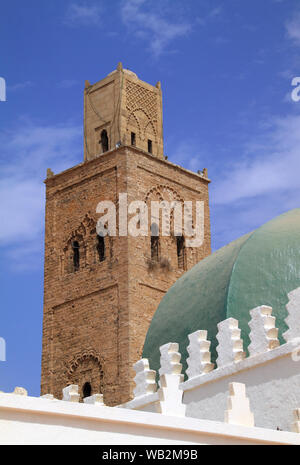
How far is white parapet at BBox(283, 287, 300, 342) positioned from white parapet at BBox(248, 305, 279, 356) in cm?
23

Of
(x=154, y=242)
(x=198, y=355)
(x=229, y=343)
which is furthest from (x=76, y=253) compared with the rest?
(x=229, y=343)

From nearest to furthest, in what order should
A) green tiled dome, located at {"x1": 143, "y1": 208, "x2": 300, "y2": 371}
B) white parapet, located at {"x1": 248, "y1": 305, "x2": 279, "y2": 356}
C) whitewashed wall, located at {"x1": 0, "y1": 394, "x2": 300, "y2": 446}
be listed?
whitewashed wall, located at {"x1": 0, "y1": 394, "x2": 300, "y2": 446}, white parapet, located at {"x1": 248, "y1": 305, "x2": 279, "y2": 356}, green tiled dome, located at {"x1": 143, "y1": 208, "x2": 300, "y2": 371}

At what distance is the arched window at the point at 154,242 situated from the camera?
23.9 m

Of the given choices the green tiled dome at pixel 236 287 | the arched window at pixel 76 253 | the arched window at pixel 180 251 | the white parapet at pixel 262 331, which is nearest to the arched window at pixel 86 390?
the arched window at pixel 76 253

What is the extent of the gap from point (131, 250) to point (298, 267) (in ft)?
43.4

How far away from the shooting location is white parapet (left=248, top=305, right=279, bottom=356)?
29.3ft

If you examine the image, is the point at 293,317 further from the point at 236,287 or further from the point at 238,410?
the point at 238,410

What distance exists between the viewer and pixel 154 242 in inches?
947

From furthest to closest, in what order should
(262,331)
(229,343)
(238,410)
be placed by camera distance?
1. (229,343)
2. (262,331)
3. (238,410)

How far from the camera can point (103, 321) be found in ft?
75.3

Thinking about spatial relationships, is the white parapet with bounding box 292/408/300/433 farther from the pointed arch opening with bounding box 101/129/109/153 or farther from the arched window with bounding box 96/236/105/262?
the pointed arch opening with bounding box 101/129/109/153

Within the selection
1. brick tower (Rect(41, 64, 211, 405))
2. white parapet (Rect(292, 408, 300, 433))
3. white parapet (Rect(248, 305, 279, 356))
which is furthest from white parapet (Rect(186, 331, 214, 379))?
brick tower (Rect(41, 64, 211, 405))

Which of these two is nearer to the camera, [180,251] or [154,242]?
[154,242]

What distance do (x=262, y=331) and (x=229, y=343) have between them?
462 mm
